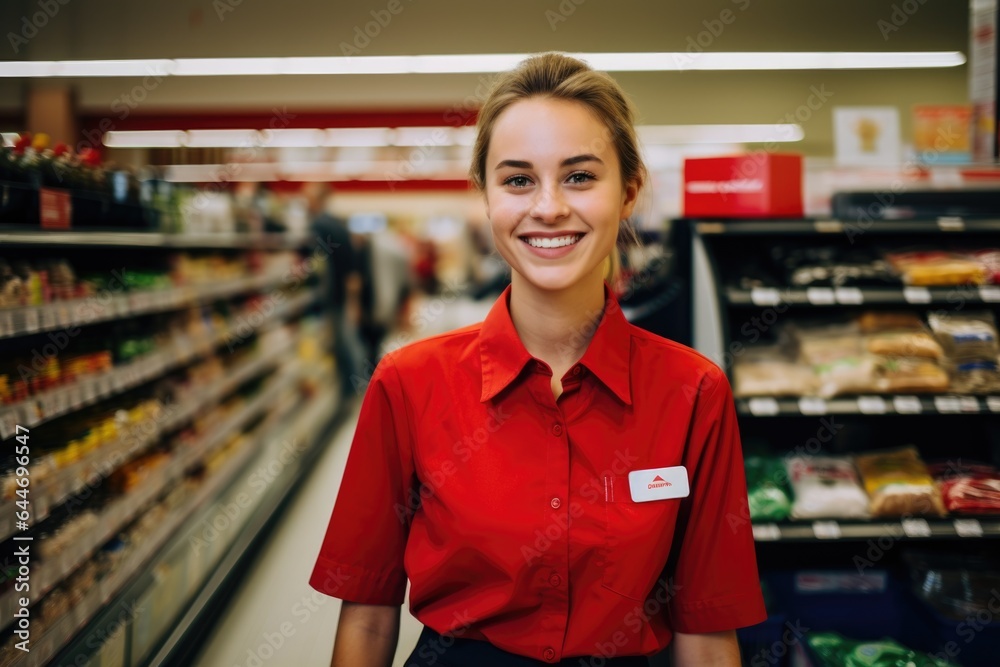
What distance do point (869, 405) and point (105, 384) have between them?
2939 millimetres

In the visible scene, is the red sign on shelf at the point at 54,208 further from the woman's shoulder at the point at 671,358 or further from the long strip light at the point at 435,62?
the long strip light at the point at 435,62

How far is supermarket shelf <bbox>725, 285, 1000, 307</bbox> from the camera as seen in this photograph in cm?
287

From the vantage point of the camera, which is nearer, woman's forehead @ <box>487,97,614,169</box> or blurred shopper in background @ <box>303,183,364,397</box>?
woman's forehead @ <box>487,97,614,169</box>

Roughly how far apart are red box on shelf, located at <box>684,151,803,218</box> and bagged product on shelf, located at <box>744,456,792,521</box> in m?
1.01

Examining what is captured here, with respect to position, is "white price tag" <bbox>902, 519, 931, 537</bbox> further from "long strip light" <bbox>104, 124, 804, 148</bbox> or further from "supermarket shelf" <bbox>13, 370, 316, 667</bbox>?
"long strip light" <bbox>104, 124, 804, 148</bbox>

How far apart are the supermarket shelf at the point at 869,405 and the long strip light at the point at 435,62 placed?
186 inches

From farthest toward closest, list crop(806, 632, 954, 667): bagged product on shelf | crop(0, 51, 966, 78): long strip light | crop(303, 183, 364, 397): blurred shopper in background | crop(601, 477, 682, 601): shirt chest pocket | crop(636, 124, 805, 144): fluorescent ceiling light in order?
crop(636, 124, 805, 144): fluorescent ceiling light
crop(303, 183, 364, 397): blurred shopper in background
crop(0, 51, 966, 78): long strip light
crop(806, 632, 954, 667): bagged product on shelf
crop(601, 477, 682, 601): shirt chest pocket

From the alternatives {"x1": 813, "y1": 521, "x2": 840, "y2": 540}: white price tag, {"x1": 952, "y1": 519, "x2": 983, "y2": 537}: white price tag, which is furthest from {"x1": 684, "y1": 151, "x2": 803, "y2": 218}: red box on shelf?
{"x1": 952, "y1": 519, "x2": 983, "y2": 537}: white price tag

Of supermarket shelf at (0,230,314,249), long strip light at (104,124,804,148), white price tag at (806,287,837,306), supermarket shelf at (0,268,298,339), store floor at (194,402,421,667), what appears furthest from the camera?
long strip light at (104,124,804,148)

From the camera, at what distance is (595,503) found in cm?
137

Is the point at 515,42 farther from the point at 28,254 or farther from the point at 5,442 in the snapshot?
the point at 5,442

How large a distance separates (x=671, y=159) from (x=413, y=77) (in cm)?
394

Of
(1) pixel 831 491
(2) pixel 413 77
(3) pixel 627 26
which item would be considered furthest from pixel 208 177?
(1) pixel 831 491

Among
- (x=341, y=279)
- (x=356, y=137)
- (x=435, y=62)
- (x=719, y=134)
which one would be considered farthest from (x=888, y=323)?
(x=356, y=137)
